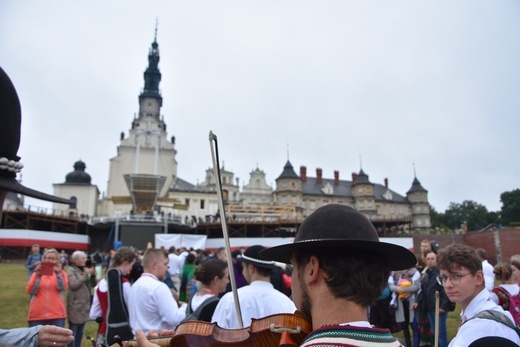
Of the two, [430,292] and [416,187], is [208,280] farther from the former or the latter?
[416,187]

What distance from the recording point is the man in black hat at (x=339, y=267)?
1539mm

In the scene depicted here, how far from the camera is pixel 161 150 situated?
6712 centimetres

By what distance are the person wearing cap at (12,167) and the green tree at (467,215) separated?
340 feet

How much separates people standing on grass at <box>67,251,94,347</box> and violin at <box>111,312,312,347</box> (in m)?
5.76

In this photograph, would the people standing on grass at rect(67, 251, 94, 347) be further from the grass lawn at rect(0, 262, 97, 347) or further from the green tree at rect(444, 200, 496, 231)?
the green tree at rect(444, 200, 496, 231)

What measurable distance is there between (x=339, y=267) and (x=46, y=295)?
20.8ft

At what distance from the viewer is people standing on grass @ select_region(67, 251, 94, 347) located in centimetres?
656

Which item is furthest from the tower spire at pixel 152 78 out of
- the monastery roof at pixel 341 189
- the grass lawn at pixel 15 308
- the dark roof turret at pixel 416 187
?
the grass lawn at pixel 15 308

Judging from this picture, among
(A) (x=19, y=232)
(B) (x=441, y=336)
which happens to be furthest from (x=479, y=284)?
(A) (x=19, y=232)

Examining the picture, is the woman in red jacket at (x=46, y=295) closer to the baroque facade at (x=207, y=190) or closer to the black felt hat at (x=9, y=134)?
the black felt hat at (x=9, y=134)

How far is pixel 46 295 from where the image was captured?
245 inches

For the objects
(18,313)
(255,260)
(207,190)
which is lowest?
(18,313)

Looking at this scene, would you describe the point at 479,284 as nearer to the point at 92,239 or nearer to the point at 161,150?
the point at 92,239

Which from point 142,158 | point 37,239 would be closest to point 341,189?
point 142,158
